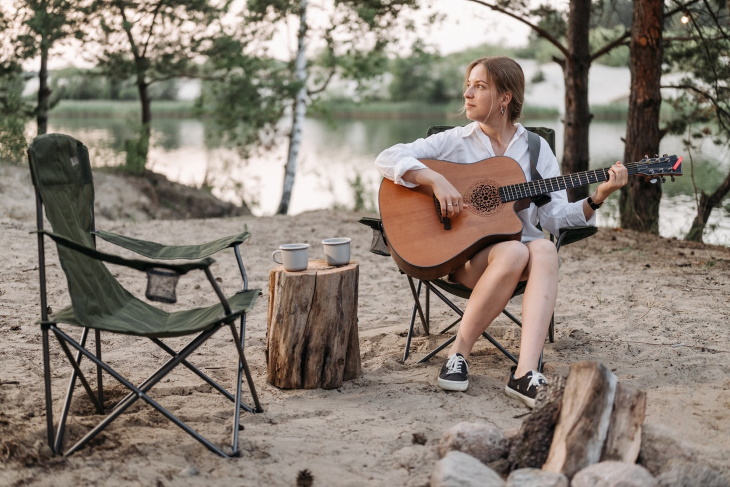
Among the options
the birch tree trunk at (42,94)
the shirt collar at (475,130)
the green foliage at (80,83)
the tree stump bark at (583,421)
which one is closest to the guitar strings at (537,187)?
the shirt collar at (475,130)

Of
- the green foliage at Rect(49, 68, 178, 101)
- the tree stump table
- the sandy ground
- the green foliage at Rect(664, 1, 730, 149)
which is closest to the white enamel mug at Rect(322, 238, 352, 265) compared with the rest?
the tree stump table

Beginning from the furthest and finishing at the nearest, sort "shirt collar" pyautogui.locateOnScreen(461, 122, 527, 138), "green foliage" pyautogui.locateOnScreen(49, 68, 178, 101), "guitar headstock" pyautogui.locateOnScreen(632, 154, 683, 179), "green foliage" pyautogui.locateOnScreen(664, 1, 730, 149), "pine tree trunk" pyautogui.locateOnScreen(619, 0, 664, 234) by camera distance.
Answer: "green foliage" pyautogui.locateOnScreen(49, 68, 178, 101)
"green foliage" pyautogui.locateOnScreen(664, 1, 730, 149)
"pine tree trunk" pyautogui.locateOnScreen(619, 0, 664, 234)
"shirt collar" pyautogui.locateOnScreen(461, 122, 527, 138)
"guitar headstock" pyautogui.locateOnScreen(632, 154, 683, 179)

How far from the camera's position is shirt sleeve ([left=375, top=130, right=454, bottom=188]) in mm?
3303

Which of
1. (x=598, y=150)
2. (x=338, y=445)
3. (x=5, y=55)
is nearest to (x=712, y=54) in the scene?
(x=338, y=445)

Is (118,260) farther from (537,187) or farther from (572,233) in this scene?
(572,233)

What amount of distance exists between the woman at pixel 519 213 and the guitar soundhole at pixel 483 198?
88 mm

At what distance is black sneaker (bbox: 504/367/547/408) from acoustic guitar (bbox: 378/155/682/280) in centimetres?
54

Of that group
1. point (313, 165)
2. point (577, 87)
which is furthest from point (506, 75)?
point (313, 165)

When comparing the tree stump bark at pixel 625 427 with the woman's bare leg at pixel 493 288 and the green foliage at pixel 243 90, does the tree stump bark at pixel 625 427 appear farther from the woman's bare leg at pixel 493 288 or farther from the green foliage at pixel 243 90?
the green foliage at pixel 243 90

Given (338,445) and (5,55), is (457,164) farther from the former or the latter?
(5,55)

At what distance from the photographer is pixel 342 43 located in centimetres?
1002

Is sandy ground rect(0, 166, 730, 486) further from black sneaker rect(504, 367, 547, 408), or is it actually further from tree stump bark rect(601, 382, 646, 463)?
tree stump bark rect(601, 382, 646, 463)

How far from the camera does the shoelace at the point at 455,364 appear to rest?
122 inches

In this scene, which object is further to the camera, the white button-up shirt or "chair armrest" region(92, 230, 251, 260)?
the white button-up shirt
